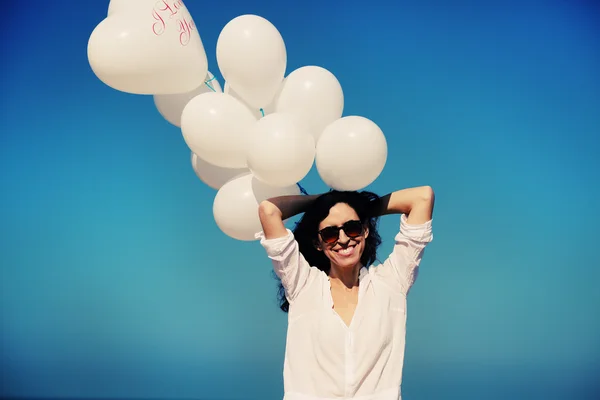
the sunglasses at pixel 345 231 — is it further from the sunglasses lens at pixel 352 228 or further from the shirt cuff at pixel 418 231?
the shirt cuff at pixel 418 231

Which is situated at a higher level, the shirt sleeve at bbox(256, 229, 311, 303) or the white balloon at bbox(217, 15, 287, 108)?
the white balloon at bbox(217, 15, 287, 108)

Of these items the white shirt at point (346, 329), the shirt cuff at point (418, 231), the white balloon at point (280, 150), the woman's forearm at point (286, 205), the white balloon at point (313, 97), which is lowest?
the white shirt at point (346, 329)

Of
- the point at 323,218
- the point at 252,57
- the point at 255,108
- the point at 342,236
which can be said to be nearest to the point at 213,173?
the point at 255,108

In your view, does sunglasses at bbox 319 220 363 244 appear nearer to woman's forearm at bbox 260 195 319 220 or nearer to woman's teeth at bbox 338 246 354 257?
woman's teeth at bbox 338 246 354 257

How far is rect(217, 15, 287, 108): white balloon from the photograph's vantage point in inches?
96.4

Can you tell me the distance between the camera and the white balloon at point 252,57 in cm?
245

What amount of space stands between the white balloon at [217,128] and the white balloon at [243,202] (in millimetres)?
101

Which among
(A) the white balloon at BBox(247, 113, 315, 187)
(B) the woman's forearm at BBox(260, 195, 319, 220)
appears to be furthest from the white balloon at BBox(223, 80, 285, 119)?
(B) the woman's forearm at BBox(260, 195, 319, 220)

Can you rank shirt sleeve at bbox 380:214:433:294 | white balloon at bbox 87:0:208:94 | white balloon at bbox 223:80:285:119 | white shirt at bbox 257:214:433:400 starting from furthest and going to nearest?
white balloon at bbox 223:80:285:119, white balloon at bbox 87:0:208:94, shirt sleeve at bbox 380:214:433:294, white shirt at bbox 257:214:433:400

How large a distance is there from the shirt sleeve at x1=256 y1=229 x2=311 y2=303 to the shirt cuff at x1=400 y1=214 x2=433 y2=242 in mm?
374

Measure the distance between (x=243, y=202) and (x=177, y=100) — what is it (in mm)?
589

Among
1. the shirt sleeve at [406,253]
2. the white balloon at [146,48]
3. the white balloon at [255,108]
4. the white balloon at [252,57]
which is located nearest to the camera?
the shirt sleeve at [406,253]

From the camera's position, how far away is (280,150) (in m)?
2.12

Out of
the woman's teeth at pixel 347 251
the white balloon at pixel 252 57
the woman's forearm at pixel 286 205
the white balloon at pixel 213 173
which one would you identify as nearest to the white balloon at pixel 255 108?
the white balloon at pixel 252 57
